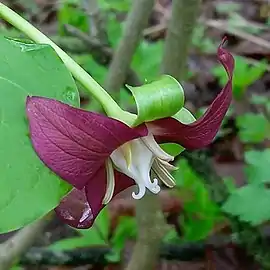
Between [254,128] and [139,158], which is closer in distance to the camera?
[139,158]

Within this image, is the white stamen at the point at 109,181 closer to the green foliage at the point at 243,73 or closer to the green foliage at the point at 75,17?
the green foliage at the point at 75,17

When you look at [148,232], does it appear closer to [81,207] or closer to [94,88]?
[81,207]

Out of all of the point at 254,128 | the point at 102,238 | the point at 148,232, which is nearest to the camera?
the point at 148,232

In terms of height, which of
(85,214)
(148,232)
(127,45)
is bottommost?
(148,232)

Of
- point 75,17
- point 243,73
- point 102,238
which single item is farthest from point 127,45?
point 243,73

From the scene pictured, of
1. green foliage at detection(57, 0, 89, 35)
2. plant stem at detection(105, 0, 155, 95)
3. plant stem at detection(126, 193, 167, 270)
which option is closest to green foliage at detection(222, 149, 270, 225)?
plant stem at detection(126, 193, 167, 270)

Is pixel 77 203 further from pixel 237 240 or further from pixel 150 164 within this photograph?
pixel 237 240

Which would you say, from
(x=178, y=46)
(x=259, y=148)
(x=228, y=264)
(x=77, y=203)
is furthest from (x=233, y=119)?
(x=77, y=203)

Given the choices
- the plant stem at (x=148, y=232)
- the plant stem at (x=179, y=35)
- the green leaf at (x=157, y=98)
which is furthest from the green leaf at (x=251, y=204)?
the green leaf at (x=157, y=98)
